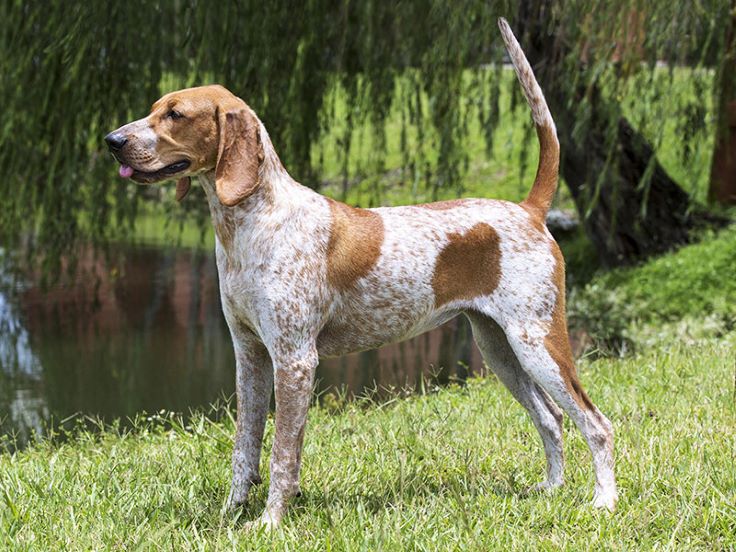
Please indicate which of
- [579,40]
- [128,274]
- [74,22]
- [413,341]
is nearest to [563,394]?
[579,40]

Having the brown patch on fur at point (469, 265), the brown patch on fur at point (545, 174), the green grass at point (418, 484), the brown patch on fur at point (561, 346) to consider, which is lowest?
the green grass at point (418, 484)

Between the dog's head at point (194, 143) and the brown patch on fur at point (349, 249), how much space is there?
35 cm

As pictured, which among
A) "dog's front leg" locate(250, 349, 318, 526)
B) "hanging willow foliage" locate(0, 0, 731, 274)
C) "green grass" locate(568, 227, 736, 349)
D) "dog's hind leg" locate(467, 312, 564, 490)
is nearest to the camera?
"dog's front leg" locate(250, 349, 318, 526)

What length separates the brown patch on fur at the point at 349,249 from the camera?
3664 millimetres

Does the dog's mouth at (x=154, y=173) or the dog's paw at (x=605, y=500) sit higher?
the dog's mouth at (x=154, y=173)

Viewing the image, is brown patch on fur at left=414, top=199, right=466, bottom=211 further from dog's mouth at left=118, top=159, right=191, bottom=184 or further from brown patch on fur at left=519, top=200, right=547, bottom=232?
dog's mouth at left=118, top=159, right=191, bottom=184

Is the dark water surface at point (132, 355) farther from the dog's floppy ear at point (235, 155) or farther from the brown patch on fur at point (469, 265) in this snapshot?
the dog's floppy ear at point (235, 155)

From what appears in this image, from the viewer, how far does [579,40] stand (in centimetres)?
669

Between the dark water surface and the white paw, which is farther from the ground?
the white paw

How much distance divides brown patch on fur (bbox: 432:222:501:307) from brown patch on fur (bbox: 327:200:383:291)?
0.24m

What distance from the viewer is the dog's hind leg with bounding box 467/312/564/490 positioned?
4.01 metres

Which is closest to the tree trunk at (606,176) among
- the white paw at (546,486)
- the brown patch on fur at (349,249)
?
the white paw at (546,486)

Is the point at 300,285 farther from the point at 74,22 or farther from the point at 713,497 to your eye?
the point at 74,22

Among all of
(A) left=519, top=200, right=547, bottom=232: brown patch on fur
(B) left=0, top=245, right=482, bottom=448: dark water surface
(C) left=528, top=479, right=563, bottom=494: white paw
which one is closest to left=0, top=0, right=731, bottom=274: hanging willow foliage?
(B) left=0, top=245, right=482, bottom=448: dark water surface
